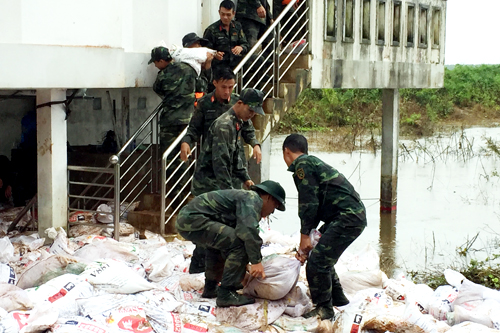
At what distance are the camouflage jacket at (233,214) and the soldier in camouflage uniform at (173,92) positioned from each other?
295 centimetres

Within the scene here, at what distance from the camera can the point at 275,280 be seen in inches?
212

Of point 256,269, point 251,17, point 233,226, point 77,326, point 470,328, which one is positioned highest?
point 251,17

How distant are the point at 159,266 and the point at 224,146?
46.1 inches

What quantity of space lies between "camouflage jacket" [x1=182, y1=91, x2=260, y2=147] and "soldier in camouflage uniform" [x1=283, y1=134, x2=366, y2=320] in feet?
5.01

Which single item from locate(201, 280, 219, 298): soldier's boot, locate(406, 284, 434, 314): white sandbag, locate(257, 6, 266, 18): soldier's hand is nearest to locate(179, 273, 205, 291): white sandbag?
locate(201, 280, 219, 298): soldier's boot

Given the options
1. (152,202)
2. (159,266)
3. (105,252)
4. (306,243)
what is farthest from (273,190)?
(152,202)

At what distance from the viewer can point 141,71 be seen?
28.3ft

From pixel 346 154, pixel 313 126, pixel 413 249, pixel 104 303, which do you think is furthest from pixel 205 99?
pixel 313 126

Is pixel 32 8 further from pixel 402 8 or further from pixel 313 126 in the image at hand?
pixel 313 126

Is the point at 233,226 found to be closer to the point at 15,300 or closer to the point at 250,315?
the point at 250,315

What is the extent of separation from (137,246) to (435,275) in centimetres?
320

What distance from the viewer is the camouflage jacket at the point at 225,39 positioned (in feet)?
28.9

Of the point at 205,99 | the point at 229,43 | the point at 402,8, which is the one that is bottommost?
the point at 205,99

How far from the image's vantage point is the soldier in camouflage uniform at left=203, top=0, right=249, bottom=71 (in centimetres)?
878
